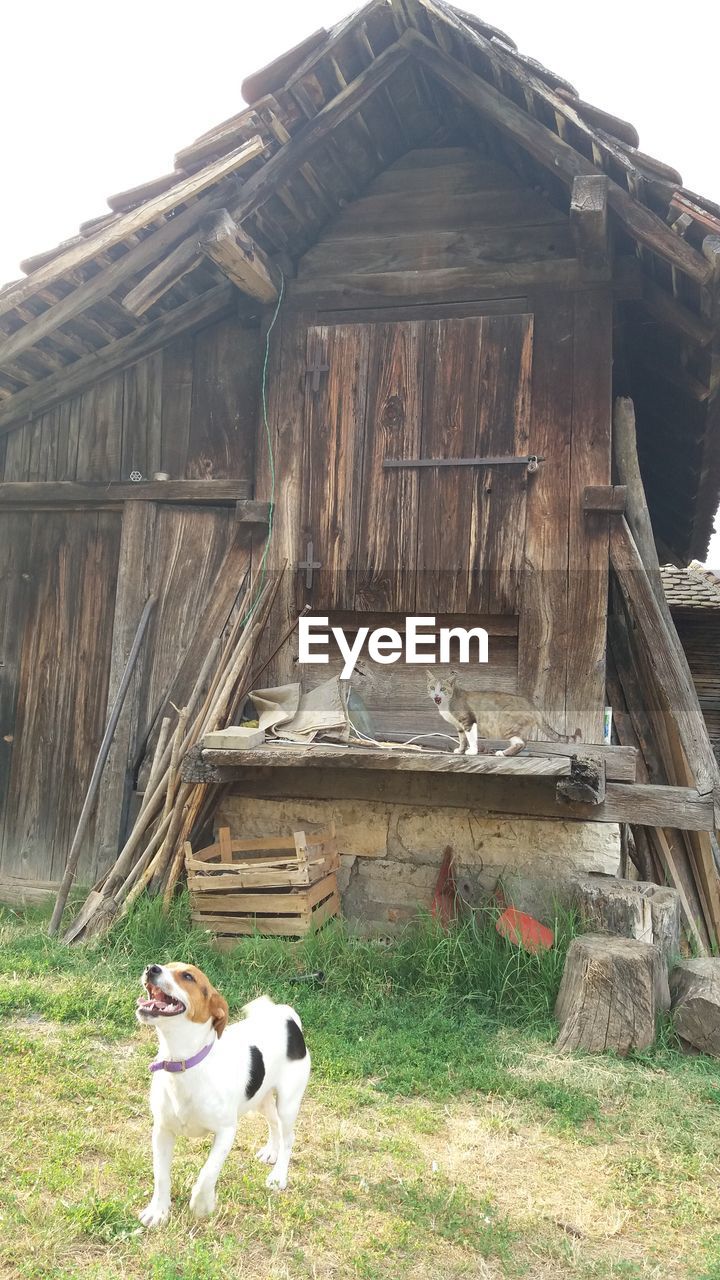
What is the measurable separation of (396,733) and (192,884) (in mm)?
1535

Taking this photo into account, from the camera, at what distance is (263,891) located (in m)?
5.32

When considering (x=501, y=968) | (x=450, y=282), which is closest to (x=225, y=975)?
(x=501, y=968)

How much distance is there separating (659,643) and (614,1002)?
2213mm

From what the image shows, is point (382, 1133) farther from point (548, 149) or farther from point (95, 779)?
point (548, 149)

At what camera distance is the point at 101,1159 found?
10.5 feet

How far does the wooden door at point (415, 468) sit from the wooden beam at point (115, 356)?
0.84 m

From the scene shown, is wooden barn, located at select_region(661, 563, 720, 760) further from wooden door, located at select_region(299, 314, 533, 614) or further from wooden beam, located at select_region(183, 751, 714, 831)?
wooden beam, located at select_region(183, 751, 714, 831)

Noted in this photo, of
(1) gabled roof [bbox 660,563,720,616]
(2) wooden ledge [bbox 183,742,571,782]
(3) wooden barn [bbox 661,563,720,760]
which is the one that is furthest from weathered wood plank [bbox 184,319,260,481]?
(3) wooden barn [bbox 661,563,720,760]

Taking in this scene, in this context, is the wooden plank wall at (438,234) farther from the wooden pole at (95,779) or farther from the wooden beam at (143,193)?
the wooden pole at (95,779)

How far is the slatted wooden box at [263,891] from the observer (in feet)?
16.9

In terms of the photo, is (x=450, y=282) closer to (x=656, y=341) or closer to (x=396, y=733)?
(x=656, y=341)

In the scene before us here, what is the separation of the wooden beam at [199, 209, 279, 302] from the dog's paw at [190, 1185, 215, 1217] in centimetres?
483

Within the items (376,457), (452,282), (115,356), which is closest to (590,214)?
(452,282)

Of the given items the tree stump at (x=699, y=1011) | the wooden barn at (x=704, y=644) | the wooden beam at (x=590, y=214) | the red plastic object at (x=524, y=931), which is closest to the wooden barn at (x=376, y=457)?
the wooden beam at (x=590, y=214)
